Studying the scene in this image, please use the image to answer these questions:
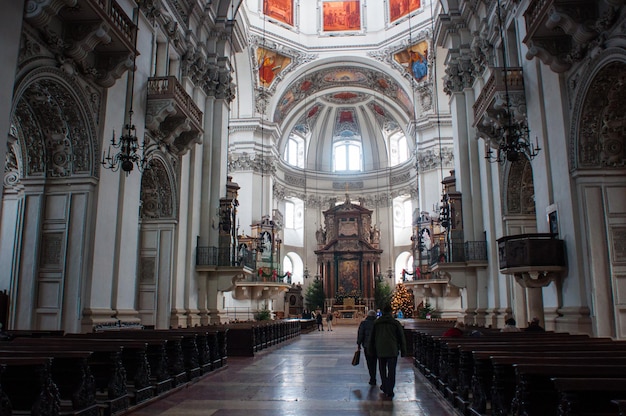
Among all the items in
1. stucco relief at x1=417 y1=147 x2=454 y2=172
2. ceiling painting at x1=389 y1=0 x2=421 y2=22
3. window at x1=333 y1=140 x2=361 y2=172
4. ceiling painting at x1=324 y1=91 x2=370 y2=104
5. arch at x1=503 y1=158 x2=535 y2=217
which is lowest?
arch at x1=503 y1=158 x2=535 y2=217

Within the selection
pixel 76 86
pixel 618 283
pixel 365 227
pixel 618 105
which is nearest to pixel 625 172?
pixel 618 105

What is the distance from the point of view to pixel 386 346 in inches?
279

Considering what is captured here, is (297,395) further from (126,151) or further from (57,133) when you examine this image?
(57,133)

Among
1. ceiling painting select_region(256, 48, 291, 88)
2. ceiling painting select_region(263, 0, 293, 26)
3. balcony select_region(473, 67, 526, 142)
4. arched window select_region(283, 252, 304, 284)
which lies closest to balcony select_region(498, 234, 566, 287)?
balcony select_region(473, 67, 526, 142)

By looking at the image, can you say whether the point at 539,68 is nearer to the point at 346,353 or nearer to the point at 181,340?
the point at 346,353

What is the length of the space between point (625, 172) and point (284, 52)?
23.0 metres

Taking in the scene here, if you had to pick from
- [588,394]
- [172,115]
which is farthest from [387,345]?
[172,115]

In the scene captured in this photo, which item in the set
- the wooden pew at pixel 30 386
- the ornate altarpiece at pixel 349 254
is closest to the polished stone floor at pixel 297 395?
the wooden pew at pixel 30 386

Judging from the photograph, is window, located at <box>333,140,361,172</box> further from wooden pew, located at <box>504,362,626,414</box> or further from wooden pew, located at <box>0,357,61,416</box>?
wooden pew, located at <box>504,362,626,414</box>

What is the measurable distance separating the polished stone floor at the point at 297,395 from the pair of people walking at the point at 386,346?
22 cm

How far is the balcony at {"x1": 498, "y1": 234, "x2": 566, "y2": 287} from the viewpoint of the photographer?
32.3ft

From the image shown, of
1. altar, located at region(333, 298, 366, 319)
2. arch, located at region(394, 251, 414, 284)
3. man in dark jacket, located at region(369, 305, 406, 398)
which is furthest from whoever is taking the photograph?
arch, located at region(394, 251, 414, 284)

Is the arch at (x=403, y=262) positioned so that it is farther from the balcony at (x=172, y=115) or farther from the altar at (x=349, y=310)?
the balcony at (x=172, y=115)

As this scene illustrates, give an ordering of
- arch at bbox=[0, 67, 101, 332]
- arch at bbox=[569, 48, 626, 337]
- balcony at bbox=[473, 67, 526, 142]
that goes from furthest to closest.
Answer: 1. balcony at bbox=[473, 67, 526, 142]
2. arch at bbox=[0, 67, 101, 332]
3. arch at bbox=[569, 48, 626, 337]
